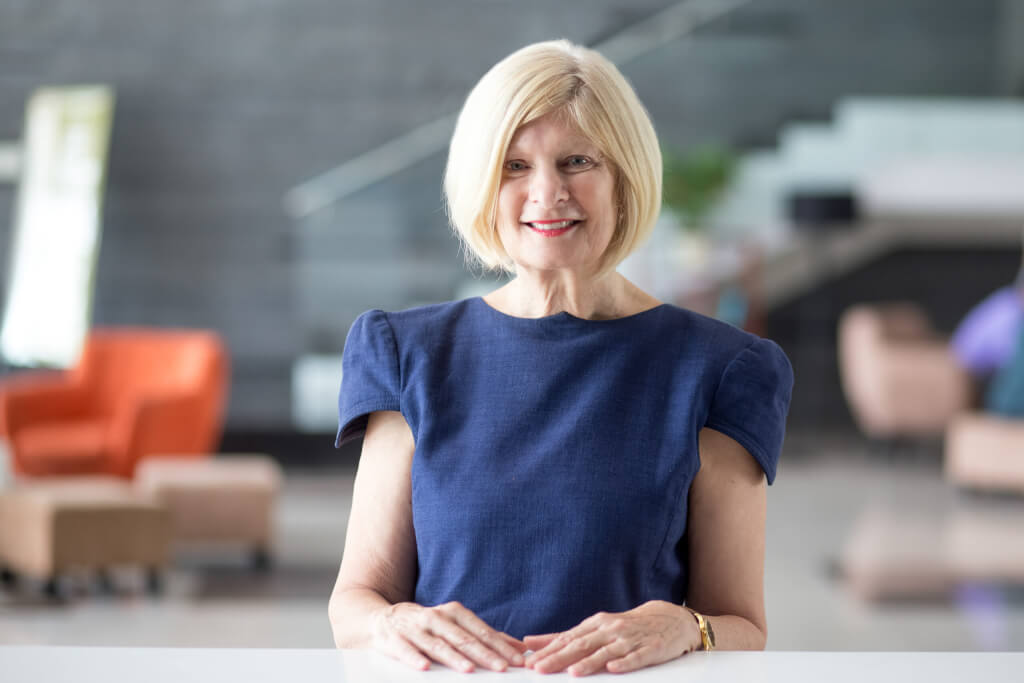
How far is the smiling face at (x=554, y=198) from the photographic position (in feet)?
5.30

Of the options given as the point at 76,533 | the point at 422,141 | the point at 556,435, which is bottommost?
the point at 76,533

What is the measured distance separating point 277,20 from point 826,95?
390 centimetres

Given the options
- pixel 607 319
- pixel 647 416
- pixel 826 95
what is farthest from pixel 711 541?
pixel 826 95

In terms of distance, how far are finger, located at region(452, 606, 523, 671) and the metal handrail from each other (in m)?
7.20

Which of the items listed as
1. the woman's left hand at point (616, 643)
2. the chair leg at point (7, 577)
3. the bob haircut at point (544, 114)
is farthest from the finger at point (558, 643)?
the chair leg at point (7, 577)

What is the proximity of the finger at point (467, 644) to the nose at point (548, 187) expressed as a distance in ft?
1.80

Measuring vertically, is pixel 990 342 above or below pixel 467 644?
above

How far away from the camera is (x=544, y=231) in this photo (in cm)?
165

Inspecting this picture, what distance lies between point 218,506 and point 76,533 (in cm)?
74

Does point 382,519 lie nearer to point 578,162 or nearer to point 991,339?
point 578,162

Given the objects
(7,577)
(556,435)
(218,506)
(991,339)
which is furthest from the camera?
(991,339)

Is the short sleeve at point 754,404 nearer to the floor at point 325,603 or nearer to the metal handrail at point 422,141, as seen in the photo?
the floor at point 325,603

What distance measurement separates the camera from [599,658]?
1.30 metres

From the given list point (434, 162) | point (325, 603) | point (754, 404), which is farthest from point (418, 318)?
point (434, 162)
